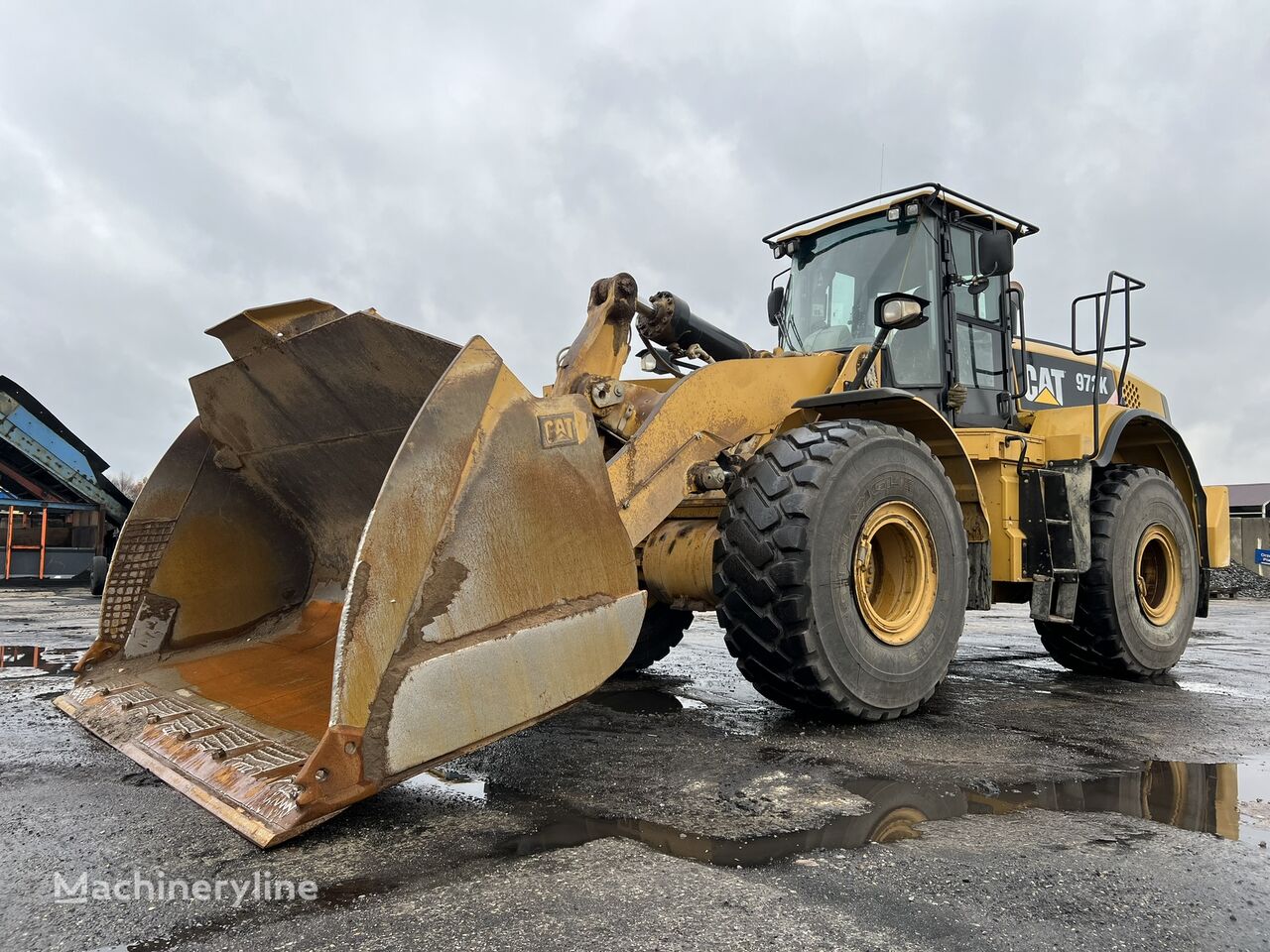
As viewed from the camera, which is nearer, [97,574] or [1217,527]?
[1217,527]

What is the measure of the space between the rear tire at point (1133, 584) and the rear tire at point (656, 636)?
93.0 inches

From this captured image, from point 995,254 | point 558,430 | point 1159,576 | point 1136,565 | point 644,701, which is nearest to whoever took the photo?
point 558,430

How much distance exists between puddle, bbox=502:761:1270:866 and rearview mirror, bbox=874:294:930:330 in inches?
87.1

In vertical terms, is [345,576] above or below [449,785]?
above

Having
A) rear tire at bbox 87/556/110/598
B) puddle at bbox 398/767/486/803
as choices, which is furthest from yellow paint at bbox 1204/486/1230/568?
rear tire at bbox 87/556/110/598

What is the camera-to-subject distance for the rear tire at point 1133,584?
18.5 ft

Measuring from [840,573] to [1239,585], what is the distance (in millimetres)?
18852

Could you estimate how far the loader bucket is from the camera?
94.7 inches

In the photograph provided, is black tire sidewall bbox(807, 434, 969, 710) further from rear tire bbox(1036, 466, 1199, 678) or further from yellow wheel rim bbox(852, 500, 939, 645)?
rear tire bbox(1036, 466, 1199, 678)

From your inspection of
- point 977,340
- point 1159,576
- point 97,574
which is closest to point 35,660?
point 977,340

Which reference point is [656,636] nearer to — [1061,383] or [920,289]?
[920,289]

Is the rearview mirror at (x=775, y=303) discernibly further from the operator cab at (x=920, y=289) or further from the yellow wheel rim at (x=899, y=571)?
the yellow wheel rim at (x=899, y=571)

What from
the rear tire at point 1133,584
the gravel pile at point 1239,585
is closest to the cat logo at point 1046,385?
the rear tire at point 1133,584

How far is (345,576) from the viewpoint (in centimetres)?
429
